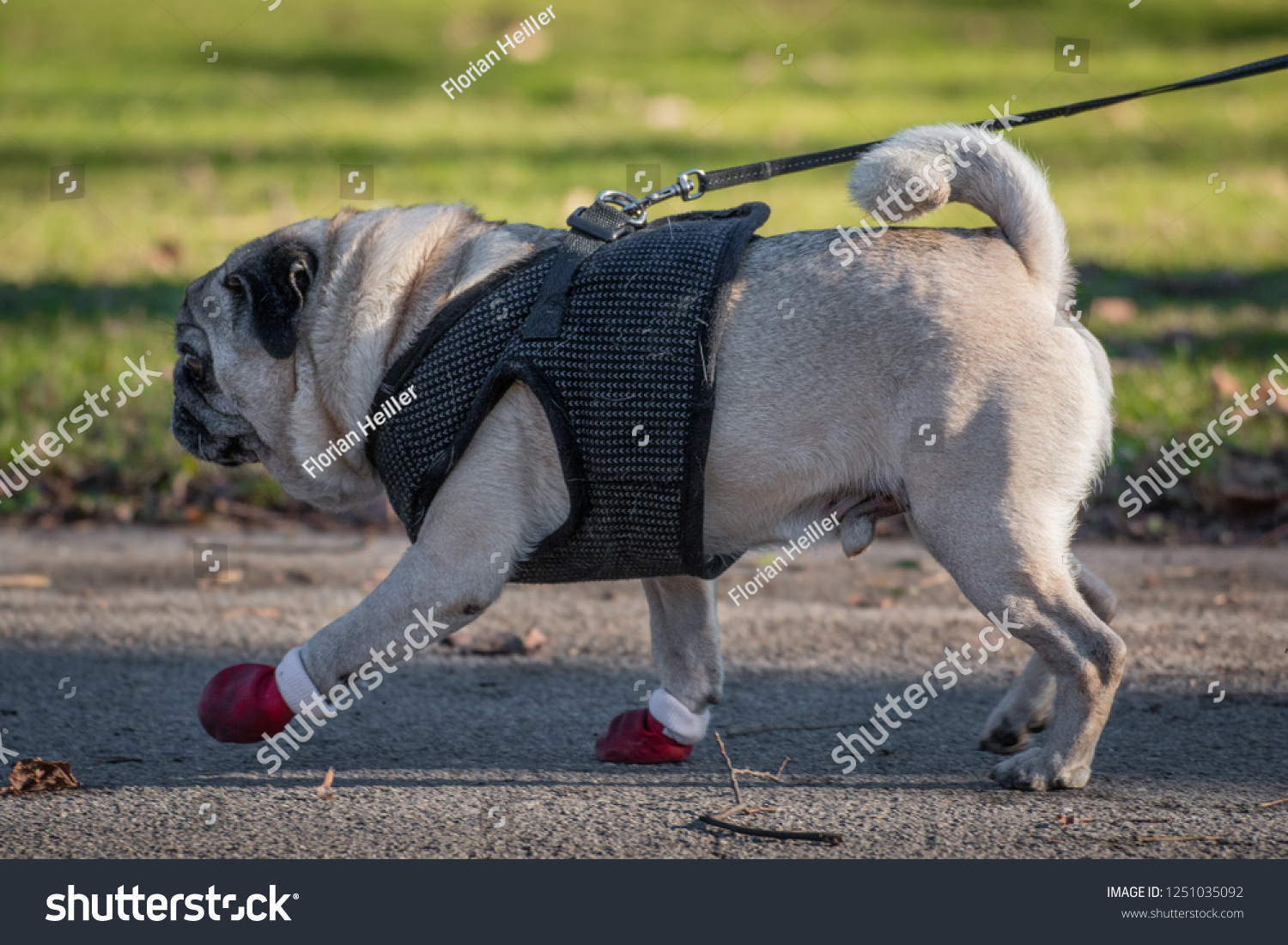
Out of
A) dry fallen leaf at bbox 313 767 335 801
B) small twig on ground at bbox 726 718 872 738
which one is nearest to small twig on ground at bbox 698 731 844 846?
small twig on ground at bbox 726 718 872 738

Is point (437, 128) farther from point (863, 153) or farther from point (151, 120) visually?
point (863, 153)

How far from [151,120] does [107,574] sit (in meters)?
8.39

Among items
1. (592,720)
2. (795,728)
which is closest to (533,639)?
(592,720)

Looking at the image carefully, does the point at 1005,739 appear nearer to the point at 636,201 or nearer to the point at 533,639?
the point at 533,639

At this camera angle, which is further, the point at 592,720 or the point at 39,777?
the point at 592,720

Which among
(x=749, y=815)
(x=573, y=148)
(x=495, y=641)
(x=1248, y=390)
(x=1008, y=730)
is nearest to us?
(x=749, y=815)

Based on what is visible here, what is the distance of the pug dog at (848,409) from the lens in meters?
3.22

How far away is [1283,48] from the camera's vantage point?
52.2 ft

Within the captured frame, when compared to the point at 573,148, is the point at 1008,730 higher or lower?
lower

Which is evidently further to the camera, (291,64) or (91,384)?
(291,64)

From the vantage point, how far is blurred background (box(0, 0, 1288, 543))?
19.8 ft

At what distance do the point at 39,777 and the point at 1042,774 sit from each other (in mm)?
2535

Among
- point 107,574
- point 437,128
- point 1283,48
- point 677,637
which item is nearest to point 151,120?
point 437,128

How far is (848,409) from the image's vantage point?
328 centimetres
